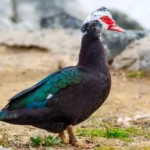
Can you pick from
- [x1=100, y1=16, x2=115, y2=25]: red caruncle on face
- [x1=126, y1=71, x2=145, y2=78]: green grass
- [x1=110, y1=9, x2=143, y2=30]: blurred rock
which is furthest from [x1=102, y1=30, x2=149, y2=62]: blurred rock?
[x1=100, y1=16, x2=115, y2=25]: red caruncle on face

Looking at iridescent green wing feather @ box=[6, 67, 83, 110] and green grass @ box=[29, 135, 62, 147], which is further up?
iridescent green wing feather @ box=[6, 67, 83, 110]

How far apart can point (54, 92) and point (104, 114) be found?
380 cm

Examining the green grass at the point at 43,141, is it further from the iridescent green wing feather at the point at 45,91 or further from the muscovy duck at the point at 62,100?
the iridescent green wing feather at the point at 45,91

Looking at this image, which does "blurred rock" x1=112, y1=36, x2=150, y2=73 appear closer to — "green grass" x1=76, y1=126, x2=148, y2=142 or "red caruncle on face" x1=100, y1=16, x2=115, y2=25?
"green grass" x1=76, y1=126, x2=148, y2=142

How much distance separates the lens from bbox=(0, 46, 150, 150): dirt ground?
333 inches

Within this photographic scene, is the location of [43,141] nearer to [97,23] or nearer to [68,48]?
[97,23]

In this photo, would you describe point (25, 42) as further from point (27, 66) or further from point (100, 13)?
point (100, 13)

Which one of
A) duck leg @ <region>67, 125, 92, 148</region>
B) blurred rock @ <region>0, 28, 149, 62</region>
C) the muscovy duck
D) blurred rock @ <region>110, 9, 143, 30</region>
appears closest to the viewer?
the muscovy duck

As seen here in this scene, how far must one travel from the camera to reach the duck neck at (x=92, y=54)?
7758mm

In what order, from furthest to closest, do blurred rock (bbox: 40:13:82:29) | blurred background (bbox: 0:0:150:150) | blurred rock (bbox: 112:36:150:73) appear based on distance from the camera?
blurred rock (bbox: 40:13:82:29) → blurred rock (bbox: 112:36:150:73) → blurred background (bbox: 0:0:150:150)

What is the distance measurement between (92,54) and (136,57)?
7781 millimetres

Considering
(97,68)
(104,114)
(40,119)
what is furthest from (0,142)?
(104,114)

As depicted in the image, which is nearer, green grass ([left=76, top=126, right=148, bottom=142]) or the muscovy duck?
the muscovy duck

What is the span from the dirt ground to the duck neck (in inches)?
34.1
